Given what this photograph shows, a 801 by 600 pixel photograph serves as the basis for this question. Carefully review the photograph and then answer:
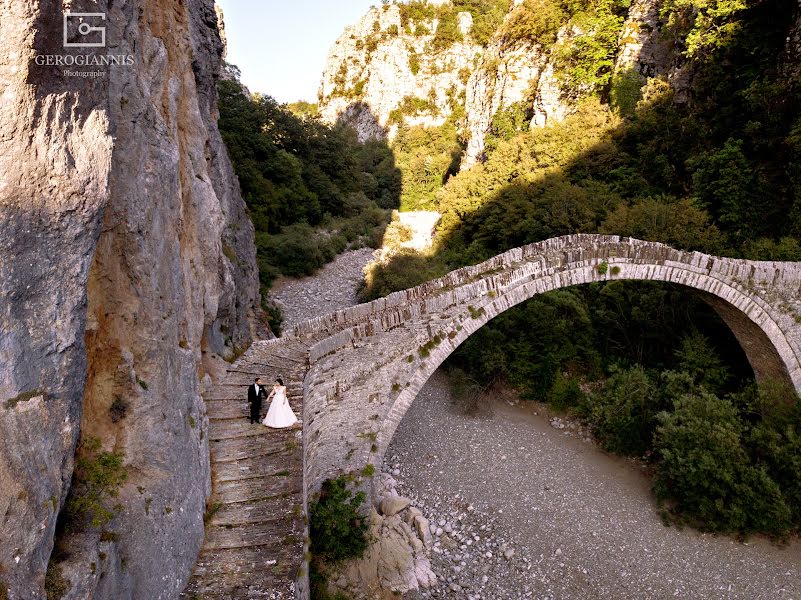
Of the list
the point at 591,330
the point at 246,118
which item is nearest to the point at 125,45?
the point at 591,330

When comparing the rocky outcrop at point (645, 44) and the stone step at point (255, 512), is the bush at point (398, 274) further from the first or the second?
the stone step at point (255, 512)

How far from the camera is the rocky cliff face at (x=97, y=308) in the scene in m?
2.65

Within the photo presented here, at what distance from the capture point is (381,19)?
46.3 meters

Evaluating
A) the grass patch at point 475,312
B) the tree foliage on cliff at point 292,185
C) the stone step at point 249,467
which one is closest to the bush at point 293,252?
the tree foliage on cliff at point 292,185

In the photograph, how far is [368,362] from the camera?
8039mm

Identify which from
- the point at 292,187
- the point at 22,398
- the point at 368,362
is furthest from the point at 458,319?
the point at 292,187

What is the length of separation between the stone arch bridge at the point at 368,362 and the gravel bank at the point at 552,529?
2771mm

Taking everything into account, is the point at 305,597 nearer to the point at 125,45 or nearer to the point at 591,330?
the point at 125,45

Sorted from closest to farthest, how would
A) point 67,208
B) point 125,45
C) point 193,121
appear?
1. point 67,208
2. point 125,45
3. point 193,121

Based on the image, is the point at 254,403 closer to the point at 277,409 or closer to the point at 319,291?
the point at 277,409

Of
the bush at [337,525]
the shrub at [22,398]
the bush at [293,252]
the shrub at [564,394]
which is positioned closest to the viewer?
the shrub at [22,398]

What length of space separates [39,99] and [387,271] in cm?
1659

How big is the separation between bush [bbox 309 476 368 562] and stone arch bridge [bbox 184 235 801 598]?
36 centimetres

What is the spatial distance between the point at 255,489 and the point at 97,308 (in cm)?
273
